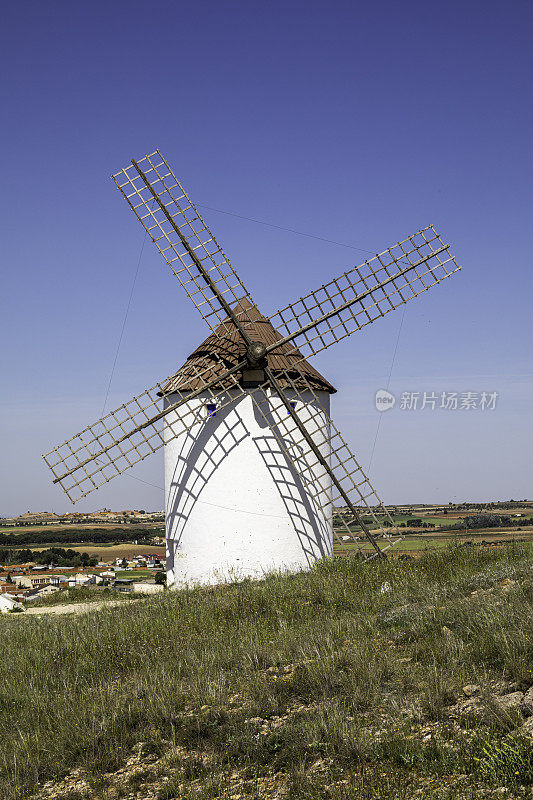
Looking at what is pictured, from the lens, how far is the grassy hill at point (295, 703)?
15.0ft

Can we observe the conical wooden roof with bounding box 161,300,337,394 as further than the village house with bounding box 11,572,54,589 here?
No

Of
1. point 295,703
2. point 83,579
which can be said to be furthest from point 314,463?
point 83,579

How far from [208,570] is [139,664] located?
244 inches

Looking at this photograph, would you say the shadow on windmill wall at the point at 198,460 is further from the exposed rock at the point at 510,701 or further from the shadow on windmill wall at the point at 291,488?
the exposed rock at the point at 510,701

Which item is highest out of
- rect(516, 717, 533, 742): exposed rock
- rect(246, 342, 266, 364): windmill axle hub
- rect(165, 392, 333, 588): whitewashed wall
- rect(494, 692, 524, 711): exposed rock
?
rect(246, 342, 266, 364): windmill axle hub

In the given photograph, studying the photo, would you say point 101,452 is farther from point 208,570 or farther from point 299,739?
point 299,739

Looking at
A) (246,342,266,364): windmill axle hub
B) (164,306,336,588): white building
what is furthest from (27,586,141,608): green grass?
(246,342,266,364): windmill axle hub

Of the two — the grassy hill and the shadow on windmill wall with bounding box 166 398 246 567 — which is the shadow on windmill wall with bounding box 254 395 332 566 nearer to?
the shadow on windmill wall with bounding box 166 398 246 567

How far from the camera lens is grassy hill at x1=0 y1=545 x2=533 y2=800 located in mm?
4559

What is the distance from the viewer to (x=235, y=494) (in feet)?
43.8

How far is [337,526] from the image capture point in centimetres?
1414

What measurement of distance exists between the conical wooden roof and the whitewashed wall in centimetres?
50

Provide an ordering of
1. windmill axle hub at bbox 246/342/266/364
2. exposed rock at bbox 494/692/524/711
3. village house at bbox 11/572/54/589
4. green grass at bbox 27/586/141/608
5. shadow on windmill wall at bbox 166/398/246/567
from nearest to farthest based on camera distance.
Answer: exposed rock at bbox 494/692/524/711 < windmill axle hub at bbox 246/342/266/364 < shadow on windmill wall at bbox 166/398/246/567 < green grass at bbox 27/586/141/608 < village house at bbox 11/572/54/589

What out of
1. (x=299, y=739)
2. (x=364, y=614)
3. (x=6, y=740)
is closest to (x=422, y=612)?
(x=364, y=614)
